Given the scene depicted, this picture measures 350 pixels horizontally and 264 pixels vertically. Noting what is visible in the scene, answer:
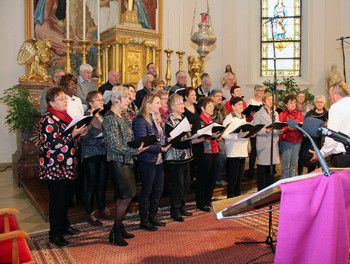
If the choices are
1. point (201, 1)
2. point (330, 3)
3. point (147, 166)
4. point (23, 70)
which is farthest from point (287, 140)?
point (330, 3)

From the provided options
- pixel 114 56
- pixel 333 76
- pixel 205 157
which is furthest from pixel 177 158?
pixel 333 76

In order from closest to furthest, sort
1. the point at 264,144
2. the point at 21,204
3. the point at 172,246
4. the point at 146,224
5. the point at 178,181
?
the point at 172,246
the point at 146,224
the point at 178,181
the point at 21,204
the point at 264,144

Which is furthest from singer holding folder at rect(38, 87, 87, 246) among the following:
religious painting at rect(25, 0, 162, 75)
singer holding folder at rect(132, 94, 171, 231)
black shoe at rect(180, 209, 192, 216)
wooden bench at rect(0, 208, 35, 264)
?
religious painting at rect(25, 0, 162, 75)

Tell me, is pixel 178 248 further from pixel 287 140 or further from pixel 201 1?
pixel 201 1

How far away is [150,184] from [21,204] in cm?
234

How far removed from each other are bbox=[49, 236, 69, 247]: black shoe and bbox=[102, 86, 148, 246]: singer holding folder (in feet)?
1.56

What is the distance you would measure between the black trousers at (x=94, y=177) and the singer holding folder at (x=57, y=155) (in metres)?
0.45

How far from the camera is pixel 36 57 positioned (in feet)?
21.2

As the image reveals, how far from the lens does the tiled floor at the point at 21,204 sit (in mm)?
4195

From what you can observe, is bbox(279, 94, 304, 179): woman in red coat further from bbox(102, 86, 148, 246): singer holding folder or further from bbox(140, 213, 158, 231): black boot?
bbox(102, 86, 148, 246): singer holding folder

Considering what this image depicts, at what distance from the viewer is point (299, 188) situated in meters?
1.77

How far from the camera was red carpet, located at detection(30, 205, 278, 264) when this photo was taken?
3258 millimetres

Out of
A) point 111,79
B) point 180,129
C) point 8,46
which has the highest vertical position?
point 8,46

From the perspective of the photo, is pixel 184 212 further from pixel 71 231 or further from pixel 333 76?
pixel 333 76
